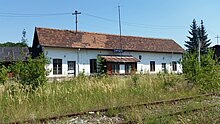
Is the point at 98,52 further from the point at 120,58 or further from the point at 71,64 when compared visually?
the point at 71,64

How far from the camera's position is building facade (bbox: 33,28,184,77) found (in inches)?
1358

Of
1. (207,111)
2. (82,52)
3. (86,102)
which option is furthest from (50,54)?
(207,111)

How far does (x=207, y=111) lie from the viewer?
8.91m

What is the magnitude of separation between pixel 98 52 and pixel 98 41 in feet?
8.07

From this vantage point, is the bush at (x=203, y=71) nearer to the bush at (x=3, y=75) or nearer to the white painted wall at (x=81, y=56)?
the bush at (x=3, y=75)

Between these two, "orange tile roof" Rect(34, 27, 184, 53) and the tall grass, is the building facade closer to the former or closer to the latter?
"orange tile roof" Rect(34, 27, 184, 53)

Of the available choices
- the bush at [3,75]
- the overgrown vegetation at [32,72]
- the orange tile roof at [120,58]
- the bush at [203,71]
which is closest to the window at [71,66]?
the orange tile roof at [120,58]

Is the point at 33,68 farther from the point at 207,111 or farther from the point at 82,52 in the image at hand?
the point at 82,52

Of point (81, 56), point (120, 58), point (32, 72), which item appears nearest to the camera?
point (32, 72)

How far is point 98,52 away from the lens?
38094mm

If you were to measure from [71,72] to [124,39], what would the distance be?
12.2m

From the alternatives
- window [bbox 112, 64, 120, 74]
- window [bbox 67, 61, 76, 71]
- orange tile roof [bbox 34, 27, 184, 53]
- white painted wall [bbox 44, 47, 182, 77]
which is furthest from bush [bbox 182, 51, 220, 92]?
window [bbox 112, 64, 120, 74]

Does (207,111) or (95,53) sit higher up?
(95,53)

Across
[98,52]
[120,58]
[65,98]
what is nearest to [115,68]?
[120,58]
